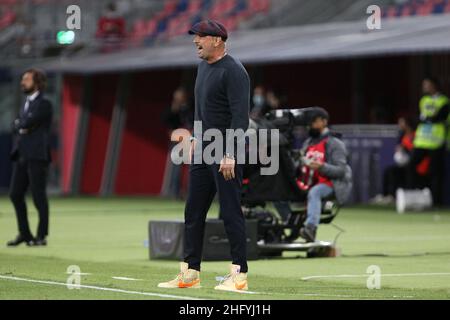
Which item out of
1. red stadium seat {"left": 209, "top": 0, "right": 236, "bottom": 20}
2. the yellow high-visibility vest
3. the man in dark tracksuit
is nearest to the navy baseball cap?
the man in dark tracksuit

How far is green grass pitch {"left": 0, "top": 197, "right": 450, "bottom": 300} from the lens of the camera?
11.6m

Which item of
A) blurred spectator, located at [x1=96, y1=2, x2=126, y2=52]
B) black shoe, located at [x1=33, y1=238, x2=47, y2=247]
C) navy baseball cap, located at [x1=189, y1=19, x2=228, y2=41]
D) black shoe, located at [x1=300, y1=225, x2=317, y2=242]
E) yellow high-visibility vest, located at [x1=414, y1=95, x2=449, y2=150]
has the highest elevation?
blurred spectator, located at [x1=96, y1=2, x2=126, y2=52]

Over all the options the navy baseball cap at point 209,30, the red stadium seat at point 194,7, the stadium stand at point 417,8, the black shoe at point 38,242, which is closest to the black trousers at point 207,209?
the navy baseball cap at point 209,30

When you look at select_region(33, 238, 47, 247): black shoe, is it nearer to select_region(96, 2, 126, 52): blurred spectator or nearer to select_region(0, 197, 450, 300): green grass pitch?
select_region(0, 197, 450, 300): green grass pitch

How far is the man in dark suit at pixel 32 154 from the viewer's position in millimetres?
17547

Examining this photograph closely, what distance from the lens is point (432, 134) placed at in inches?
1006

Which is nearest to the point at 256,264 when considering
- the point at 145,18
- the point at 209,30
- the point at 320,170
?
the point at 320,170

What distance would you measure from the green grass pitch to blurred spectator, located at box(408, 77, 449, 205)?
1.11 meters

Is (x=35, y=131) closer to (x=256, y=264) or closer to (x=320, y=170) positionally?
(x=320, y=170)

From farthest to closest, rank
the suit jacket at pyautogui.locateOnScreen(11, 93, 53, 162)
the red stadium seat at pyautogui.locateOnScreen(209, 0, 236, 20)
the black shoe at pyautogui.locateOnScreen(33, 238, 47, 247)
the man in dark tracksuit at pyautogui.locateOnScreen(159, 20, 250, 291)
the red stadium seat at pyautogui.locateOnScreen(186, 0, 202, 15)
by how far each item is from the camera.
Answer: the red stadium seat at pyautogui.locateOnScreen(186, 0, 202, 15) < the red stadium seat at pyautogui.locateOnScreen(209, 0, 236, 20) < the black shoe at pyautogui.locateOnScreen(33, 238, 47, 247) < the suit jacket at pyautogui.locateOnScreen(11, 93, 53, 162) < the man in dark tracksuit at pyautogui.locateOnScreen(159, 20, 250, 291)

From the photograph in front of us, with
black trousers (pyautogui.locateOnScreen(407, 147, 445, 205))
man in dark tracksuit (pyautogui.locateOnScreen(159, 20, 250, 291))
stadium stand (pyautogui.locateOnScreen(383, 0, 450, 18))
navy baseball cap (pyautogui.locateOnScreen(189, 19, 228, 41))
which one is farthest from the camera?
stadium stand (pyautogui.locateOnScreen(383, 0, 450, 18))

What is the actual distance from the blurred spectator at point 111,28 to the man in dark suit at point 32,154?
17.7 m

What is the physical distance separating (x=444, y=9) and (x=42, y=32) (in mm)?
10704

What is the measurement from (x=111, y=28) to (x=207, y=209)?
24.0 m
